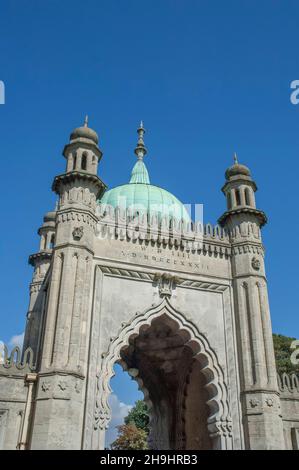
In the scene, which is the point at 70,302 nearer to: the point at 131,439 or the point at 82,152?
the point at 82,152

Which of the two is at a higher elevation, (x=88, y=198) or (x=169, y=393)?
(x=88, y=198)

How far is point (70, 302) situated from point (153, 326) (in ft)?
15.4

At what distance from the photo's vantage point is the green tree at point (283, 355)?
31281 mm

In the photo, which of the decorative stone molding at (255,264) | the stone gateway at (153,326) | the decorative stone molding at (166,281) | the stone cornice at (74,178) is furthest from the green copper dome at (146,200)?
the decorative stone molding at (166,281)

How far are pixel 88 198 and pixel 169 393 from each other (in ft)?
33.4

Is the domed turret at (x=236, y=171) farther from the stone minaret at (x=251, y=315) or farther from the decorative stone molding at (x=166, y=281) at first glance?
the decorative stone molding at (x=166, y=281)

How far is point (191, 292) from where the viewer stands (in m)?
18.3

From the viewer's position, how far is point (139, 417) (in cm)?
4394
